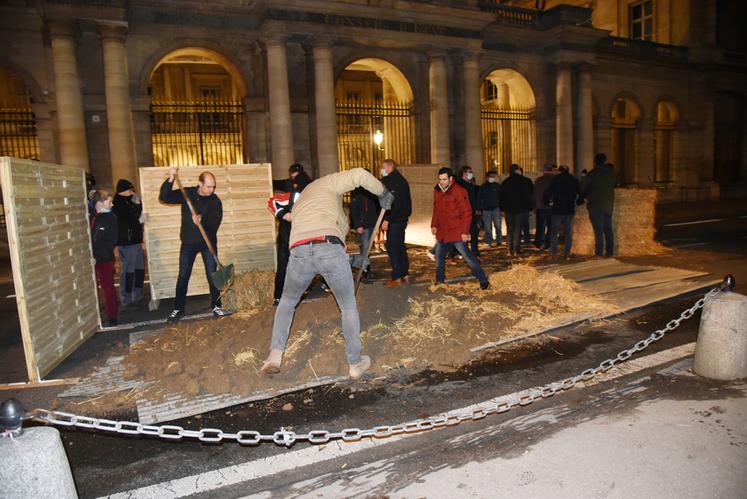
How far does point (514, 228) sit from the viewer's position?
11914 mm

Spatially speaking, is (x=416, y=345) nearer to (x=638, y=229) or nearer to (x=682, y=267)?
(x=682, y=267)

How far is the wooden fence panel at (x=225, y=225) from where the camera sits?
8227mm

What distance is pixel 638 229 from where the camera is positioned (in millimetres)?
11766

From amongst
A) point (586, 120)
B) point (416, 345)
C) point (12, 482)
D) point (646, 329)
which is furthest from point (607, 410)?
point (586, 120)

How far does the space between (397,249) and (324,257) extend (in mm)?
4135

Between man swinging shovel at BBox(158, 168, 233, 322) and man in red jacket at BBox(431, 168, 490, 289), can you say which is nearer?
man swinging shovel at BBox(158, 168, 233, 322)

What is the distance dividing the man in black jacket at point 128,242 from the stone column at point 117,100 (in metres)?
7.37

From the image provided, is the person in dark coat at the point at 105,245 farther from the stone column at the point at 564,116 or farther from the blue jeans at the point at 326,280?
the stone column at the point at 564,116

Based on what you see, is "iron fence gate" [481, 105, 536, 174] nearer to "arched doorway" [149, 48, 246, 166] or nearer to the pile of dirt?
"arched doorway" [149, 48, 246, 166]

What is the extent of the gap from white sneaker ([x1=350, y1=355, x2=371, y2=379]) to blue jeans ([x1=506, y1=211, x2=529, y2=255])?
769cm

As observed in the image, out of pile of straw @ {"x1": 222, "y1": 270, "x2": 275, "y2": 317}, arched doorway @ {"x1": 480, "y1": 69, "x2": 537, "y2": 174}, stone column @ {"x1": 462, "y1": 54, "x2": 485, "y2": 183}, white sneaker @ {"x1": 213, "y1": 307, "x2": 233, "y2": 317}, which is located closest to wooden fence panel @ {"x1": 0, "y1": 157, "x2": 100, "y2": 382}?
white sneaker @ {"x1": 213, "y1": 307, "x2": 233, "y2": 317}

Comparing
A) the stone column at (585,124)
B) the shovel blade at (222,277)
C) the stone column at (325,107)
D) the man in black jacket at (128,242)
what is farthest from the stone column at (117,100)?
the stone column at (585,124)

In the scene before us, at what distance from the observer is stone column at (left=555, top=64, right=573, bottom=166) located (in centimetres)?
2338

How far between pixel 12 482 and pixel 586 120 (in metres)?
25.5
